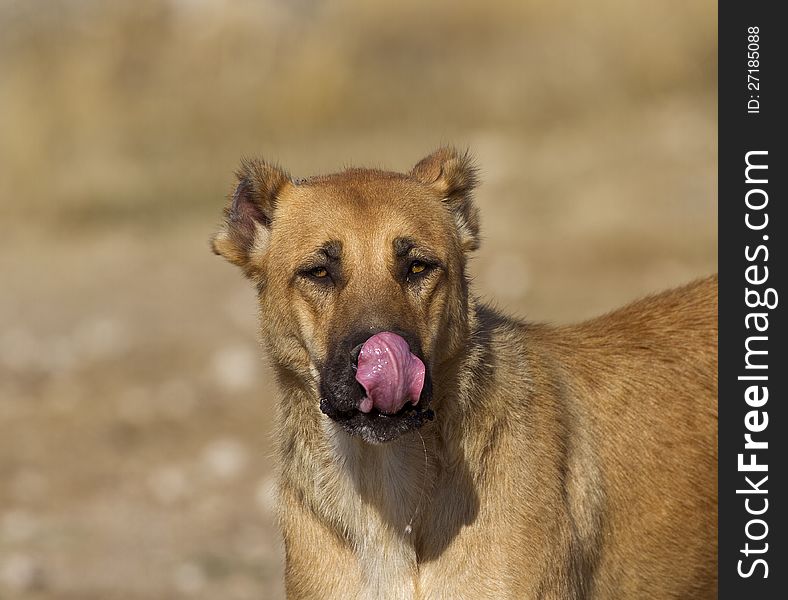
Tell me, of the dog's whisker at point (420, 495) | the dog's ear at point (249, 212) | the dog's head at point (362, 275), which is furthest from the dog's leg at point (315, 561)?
the dog's ear at point (249, 212)

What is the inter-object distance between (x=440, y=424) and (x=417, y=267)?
705 mm

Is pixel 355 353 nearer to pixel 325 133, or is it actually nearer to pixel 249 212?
pixel 249 212

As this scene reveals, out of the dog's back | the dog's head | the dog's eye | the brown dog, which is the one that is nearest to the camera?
the dog's head

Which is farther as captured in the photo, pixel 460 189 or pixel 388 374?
pixel 460 189

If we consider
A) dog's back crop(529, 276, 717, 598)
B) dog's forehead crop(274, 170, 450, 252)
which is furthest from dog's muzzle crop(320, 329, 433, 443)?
dog's back crop(529, 276, 717, 598)

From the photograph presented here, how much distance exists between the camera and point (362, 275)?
624cm

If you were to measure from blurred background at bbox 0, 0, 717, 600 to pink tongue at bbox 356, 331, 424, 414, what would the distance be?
10419 mm

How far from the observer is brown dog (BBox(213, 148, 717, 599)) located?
6.15m

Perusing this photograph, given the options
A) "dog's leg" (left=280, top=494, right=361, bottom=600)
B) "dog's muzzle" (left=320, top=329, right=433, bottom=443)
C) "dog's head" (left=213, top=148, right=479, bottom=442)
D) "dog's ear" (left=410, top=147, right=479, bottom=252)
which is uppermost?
"dog's ear" (left=410, top=147, right=479, bottom=252)

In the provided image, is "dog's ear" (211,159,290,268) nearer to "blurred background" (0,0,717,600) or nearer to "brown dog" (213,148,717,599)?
"brown dog" (213,148,717,599)

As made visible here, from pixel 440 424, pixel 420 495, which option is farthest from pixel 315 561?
pixel 440 424

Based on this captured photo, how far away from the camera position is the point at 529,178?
20672mm
